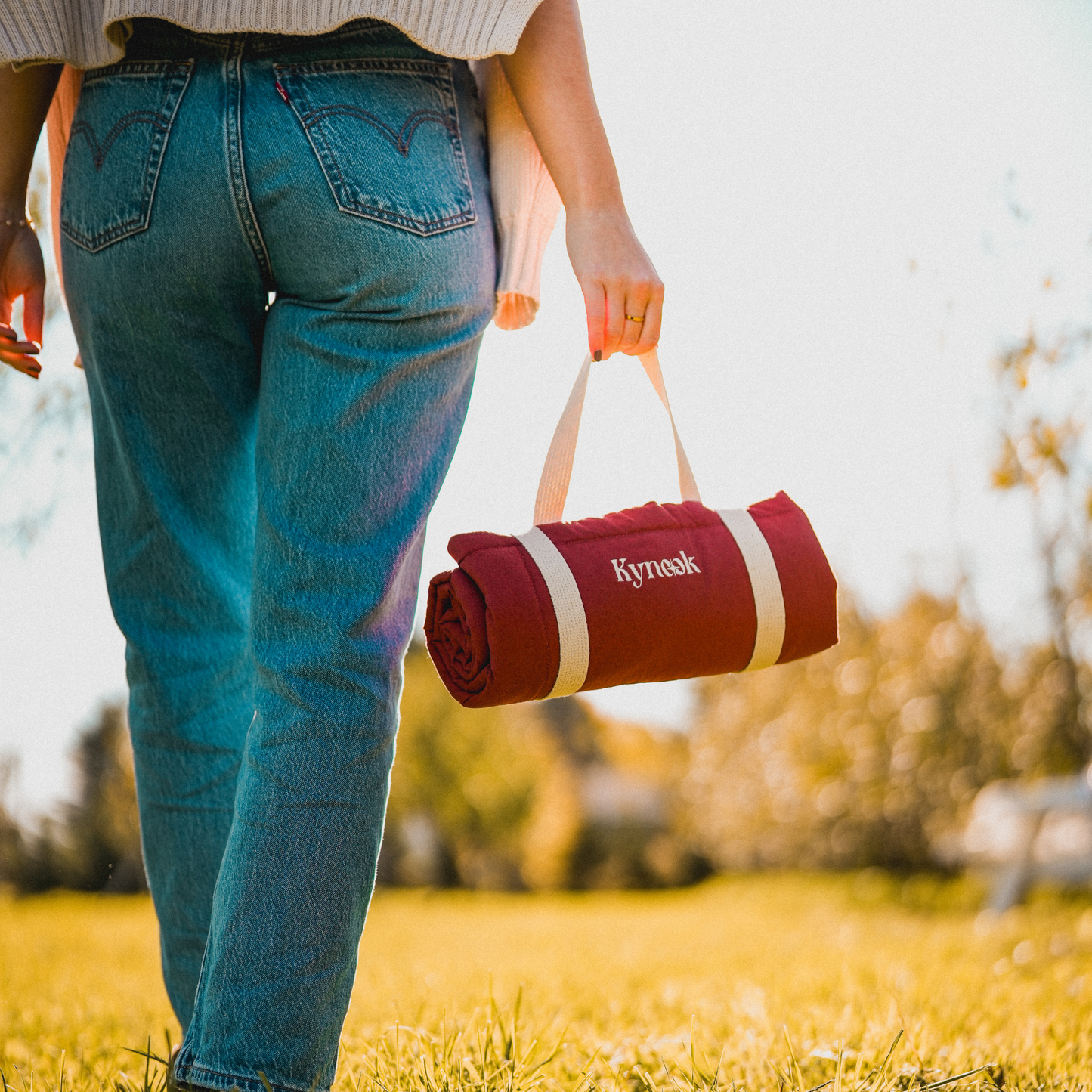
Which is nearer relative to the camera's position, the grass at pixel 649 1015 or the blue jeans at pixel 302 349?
the blue jeans at pixel 302 349

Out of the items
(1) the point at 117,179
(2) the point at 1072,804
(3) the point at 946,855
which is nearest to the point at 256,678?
(1) the point at 117,179

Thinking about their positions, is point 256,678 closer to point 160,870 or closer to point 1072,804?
point 160,870

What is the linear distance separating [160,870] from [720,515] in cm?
79

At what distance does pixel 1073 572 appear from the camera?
543 centimetres

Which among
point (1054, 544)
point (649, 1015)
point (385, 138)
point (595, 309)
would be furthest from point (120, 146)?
point (1054, 544)

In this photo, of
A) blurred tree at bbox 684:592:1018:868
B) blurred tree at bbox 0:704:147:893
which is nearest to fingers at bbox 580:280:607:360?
blurred tree at bbox 684:592:1018:868

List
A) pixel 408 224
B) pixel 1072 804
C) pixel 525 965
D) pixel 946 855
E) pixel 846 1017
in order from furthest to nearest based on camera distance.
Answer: pixel 946 855, pixel 1072 804, pixel 525 965, pixel 846 1017, pixel 408 224

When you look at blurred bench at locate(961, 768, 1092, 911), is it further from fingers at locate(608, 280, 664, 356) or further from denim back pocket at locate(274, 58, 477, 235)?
denim back pocket at locate(274, 58, 477, 235)

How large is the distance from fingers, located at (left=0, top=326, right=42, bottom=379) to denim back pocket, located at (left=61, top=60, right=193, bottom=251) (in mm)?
225

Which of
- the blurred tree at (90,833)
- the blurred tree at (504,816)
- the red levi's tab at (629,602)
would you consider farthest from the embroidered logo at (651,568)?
the blurred tree at (504,816)

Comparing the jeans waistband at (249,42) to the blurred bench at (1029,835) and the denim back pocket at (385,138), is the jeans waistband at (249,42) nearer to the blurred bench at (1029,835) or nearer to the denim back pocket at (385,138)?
the denim back pocket at (385,138)

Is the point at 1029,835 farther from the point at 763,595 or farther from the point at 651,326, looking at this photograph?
the point at 651,326

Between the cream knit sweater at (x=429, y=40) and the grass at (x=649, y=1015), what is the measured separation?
36.8 inches

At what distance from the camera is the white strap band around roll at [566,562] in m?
1.07
